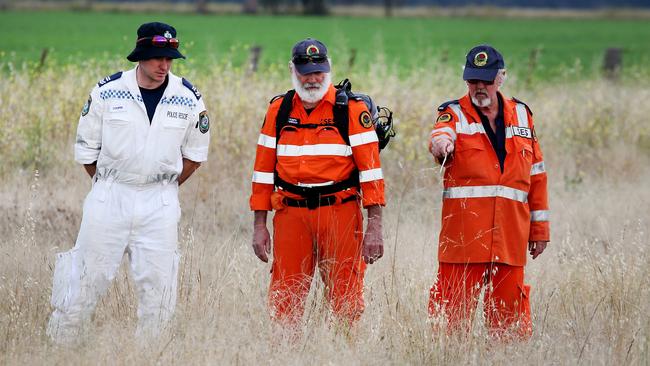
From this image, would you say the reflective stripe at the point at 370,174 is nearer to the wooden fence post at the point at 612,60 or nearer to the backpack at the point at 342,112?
the backpack at the point at 342,112

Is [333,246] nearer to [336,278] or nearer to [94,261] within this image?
[336,278]

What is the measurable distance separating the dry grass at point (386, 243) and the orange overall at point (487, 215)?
24 centimetres

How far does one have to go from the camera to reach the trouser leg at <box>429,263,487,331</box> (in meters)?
5.61

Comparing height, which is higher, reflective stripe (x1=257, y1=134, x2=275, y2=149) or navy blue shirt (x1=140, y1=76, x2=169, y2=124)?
navy blue shirt (x1=140, y1=76, x2=169, y2=124)

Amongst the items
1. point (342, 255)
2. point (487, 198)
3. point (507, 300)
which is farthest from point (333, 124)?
point (507, 300)

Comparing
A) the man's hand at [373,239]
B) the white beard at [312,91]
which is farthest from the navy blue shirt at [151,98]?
the man's hand at [373,239]

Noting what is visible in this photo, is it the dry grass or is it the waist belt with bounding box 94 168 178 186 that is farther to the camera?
the waist belt with bounding box 94 168 178 186

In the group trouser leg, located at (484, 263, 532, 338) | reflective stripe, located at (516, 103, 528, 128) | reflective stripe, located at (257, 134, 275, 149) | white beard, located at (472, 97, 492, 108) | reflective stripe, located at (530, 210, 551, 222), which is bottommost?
trouser leg, located at (484, 263, 532, 338)

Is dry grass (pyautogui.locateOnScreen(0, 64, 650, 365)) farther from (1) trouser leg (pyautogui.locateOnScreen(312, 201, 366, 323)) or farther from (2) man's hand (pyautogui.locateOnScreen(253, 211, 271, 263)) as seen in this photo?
(2) man's hand (pyautogui.locateOnScreen(253, 211, 271, 263))

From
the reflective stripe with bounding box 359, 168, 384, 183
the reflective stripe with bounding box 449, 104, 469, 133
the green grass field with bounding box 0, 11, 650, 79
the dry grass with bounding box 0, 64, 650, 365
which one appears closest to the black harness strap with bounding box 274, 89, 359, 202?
the reflective stripe with bounding box 359, 168, 384, 183

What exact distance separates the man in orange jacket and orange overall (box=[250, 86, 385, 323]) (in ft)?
1.40

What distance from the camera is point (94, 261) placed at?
5.57m

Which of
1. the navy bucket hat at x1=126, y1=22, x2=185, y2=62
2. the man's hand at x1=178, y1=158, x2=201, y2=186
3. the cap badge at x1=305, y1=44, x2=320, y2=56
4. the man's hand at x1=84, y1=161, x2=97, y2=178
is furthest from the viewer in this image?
the man's hand at x1=178, y1=158, x2=201, y2=186

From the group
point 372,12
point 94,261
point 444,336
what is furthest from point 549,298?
point 372,12
